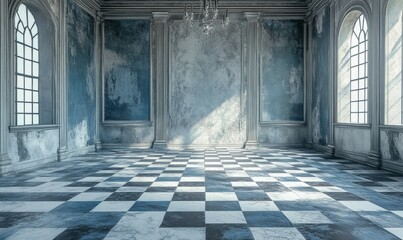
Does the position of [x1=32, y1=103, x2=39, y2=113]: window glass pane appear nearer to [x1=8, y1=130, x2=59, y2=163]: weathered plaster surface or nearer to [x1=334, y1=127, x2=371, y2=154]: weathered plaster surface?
[x1=8, y1=130, x2=59, y2=163]: weathered plaster surface

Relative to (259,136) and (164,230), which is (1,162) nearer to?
(164,230)

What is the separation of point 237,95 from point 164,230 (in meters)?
7.77

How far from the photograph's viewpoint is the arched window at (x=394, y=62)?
5.80 m

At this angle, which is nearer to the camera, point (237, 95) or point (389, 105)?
point (389, 105)

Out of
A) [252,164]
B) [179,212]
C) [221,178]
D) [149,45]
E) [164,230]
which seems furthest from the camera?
[149,45]

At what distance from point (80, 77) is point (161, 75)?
2.45 m

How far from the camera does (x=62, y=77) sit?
301 inches

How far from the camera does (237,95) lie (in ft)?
33.0

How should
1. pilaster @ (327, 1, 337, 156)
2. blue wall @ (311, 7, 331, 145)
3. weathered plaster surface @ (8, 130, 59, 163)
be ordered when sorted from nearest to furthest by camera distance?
weathered plaster surface @ (8, 130, 59, 163)
pilaster @ (327, 1, 337, 156)
blue wall @ (311, 7, 331, 145)

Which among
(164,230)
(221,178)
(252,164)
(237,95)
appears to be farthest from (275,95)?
(164,230)

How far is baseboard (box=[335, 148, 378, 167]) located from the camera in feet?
21.3

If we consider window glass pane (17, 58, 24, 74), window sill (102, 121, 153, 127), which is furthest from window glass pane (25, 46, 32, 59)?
window sill (102, 121, 153, 127)

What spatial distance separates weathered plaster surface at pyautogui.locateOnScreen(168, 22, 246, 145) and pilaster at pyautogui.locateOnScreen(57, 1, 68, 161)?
3.30 metres

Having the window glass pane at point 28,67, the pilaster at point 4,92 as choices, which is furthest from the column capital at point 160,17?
the pilaster at point 4,92
